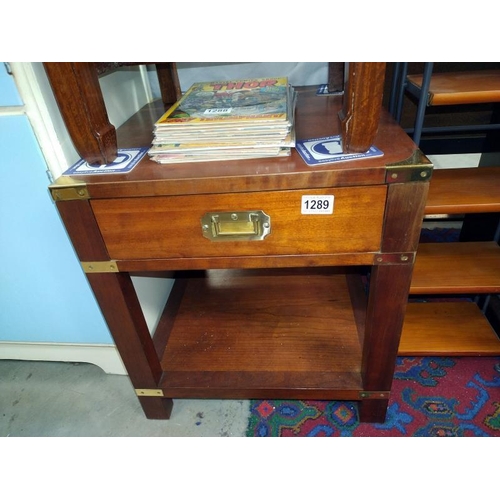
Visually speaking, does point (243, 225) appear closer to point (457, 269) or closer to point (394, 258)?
point (394, 258)

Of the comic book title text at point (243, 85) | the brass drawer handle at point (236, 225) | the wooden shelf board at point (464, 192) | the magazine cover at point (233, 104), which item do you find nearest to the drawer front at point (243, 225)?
the brass drawer handle at point (236, 225)

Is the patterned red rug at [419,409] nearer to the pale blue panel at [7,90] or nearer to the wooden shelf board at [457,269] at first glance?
the wooden shelf board at [457,269]

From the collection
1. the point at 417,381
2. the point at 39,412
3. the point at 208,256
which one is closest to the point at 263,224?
the point at 208,256

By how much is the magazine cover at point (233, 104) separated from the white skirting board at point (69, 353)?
699 mm

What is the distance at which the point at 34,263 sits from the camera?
0.89 m

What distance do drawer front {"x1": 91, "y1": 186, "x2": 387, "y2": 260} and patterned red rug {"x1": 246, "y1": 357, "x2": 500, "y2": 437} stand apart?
533 millimetres

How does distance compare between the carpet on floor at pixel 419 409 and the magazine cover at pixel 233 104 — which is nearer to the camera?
the magazine cover at pixel 233 104

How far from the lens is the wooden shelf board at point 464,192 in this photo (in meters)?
0.78

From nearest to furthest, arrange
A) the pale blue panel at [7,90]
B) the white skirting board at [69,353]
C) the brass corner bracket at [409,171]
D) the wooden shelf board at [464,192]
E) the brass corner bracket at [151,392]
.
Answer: the brass corner bracket at [409,171]
the pale blue panel at [7,90]
the wooden shelf board at [464,192]
the brass corner bracket at [151,392]
the white skirting board at [69,353]

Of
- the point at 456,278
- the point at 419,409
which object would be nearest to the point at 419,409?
the point at 419,409

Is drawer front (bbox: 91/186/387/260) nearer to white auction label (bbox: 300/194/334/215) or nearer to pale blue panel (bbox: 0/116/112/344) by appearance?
white auction label (bbox: 300/194/334/215)

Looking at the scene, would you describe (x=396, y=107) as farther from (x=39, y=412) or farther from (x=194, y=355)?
(x=39, y=412)

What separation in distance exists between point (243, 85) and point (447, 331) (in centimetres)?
87

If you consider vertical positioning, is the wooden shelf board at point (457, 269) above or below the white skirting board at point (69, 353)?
above
